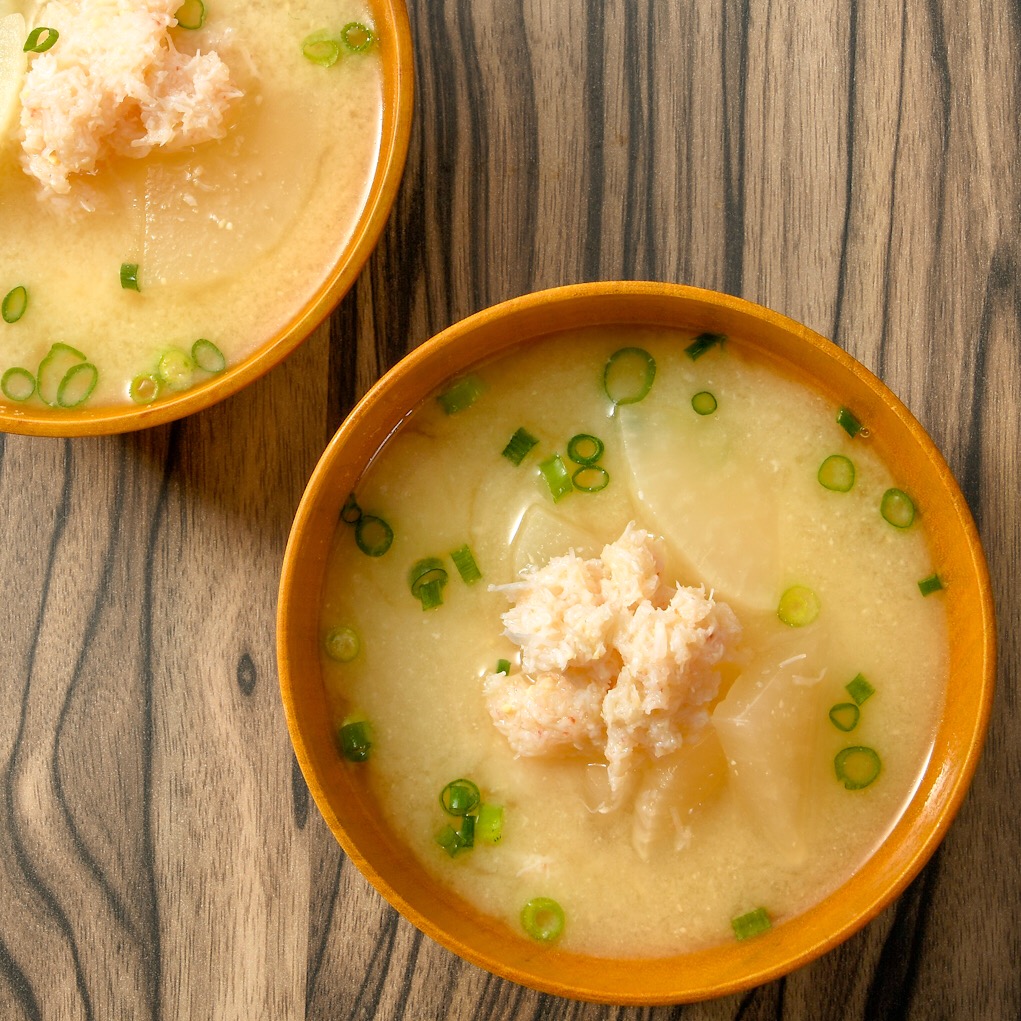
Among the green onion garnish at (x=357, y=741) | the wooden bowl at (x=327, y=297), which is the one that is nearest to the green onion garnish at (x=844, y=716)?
the green onion garnish at (x=357, y=741)

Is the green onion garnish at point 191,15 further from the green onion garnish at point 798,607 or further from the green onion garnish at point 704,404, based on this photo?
the green onion garnish at point 798,607

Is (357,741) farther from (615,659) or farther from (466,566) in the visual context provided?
(615,659)

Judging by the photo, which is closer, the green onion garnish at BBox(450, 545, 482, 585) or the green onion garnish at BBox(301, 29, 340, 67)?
the green onion garnish at BBox(450, 545, 482, 585)

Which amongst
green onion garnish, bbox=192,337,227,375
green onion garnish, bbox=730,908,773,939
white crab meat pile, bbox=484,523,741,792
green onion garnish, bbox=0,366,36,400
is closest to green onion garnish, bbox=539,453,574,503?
white crab meat pile, bbox=484,523,741,792

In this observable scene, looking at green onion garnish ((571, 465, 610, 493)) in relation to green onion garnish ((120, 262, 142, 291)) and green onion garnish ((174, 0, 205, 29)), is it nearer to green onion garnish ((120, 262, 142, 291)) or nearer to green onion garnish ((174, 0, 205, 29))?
green onion garnish ((120, 262, 142, 291))

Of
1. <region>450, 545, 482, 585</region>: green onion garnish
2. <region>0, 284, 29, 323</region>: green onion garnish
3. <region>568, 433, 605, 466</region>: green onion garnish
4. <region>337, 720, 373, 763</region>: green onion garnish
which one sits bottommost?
<region>337, 720, 373, 763</region>: green onion garnish

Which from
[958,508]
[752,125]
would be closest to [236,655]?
[958,508]
